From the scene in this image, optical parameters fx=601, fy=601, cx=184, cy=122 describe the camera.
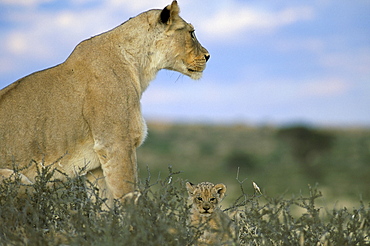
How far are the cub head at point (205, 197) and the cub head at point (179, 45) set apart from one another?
1.47 metres

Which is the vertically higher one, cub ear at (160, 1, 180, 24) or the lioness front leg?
cub ear at (160, 1, 180, 24)

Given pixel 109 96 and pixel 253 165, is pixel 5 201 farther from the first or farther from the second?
pixel 253 165

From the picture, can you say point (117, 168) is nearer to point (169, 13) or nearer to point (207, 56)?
point (169, 13)

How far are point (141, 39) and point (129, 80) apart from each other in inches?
24.2

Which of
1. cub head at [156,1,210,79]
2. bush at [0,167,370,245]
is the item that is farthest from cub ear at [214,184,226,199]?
cub head at [156,1,210,79]

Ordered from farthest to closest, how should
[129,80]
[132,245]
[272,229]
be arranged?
[129,80] < [272,229] < [132,245]

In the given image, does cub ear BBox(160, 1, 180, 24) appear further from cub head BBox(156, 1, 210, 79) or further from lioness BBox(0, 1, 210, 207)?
lioness BBox(0, 1, 210, 207)

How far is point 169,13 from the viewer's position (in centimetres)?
676

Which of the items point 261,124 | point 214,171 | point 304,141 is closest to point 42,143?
point 214,171

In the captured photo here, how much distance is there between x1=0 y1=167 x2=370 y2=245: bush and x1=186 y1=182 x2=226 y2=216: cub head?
34 cm

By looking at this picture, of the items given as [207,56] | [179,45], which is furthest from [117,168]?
[207,56]

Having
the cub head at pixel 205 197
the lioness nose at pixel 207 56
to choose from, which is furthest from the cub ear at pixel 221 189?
the lioness nose at pixel 207 56

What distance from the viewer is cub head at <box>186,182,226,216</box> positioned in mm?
6184

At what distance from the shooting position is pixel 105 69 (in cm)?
632
